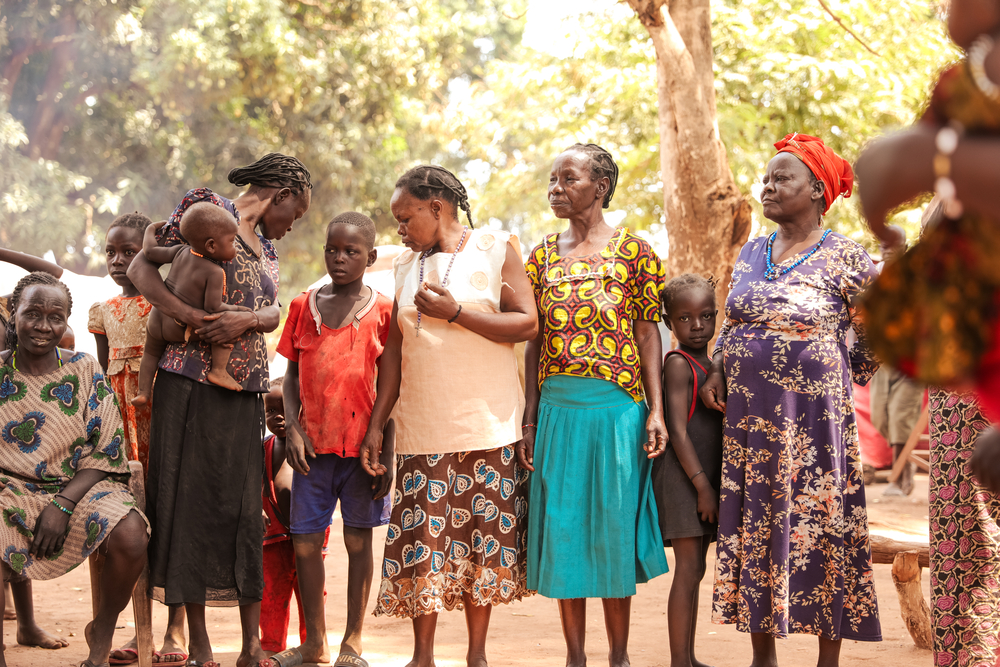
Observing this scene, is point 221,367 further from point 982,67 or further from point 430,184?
point 982,67

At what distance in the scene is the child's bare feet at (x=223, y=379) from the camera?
3572 mm

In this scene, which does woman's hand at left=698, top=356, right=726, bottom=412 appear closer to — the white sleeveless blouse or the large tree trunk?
the white sleeveless blouse

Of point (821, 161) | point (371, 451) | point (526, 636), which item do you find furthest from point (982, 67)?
point (526, 636)

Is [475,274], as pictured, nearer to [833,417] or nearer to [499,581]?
[499,581]

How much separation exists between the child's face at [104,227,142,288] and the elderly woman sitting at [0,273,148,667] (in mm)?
748

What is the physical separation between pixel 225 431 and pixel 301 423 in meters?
0.37

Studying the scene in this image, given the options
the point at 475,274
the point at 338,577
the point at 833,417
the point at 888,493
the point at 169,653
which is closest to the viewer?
the point at 833,417

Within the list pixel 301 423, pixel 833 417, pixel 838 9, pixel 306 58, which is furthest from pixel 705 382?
pixel 306 58

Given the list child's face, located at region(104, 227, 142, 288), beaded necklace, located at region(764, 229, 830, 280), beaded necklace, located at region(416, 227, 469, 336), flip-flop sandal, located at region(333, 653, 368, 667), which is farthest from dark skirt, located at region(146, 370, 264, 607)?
beaded necklace, located at region(764, 229, 830, 280)

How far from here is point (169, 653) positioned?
3832mm

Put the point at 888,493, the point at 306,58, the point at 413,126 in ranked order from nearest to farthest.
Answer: the point at 888,493
the point at 306,58
the point at 413,126

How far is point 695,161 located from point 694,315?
10.3 feet

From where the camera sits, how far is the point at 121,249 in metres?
4.37

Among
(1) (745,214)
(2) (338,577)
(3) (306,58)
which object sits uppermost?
(3) (306,58)
